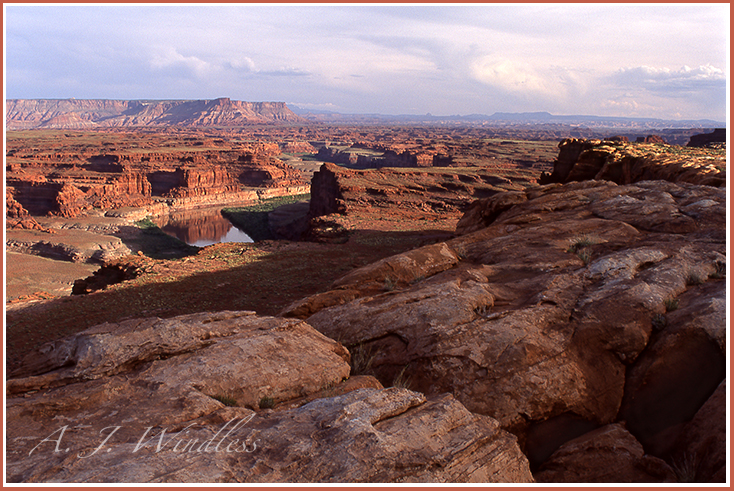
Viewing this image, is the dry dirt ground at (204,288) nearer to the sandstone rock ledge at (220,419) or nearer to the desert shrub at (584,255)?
the desert shrub at (584,255)

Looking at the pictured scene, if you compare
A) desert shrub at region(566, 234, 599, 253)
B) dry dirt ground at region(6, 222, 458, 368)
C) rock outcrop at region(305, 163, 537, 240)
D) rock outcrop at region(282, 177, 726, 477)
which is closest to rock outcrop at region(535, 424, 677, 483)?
rock outcrop at region(282, 177, 726, 477)

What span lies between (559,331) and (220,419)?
549 centimetres

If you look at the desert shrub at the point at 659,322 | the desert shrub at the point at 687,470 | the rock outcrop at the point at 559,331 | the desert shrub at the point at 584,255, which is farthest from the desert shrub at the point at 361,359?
the desert shrub at the point at 584,255

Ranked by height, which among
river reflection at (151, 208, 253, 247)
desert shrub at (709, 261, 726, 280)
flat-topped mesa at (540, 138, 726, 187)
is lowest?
river reflection at (151, 208, 253, 247)

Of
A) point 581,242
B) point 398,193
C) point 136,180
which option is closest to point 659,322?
point 581,242

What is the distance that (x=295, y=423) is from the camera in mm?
4855

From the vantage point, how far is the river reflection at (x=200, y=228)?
7083cm

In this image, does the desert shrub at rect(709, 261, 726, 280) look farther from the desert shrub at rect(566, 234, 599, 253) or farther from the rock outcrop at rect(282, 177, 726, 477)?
the desert shrub at rect(566, 234, 599, 253)

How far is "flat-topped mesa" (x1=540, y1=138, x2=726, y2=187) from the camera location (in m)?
20.8

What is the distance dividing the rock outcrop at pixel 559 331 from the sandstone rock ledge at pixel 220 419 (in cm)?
127

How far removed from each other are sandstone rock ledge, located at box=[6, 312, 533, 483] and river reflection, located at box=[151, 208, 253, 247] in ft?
213

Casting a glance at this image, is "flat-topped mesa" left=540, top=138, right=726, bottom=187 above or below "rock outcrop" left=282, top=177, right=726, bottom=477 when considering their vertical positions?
above

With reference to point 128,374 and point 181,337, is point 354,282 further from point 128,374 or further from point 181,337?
point 128,374

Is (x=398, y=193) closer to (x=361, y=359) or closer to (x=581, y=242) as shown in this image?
(x=581, y=242)
